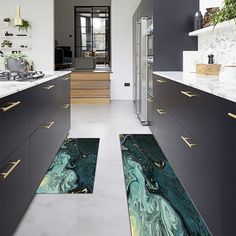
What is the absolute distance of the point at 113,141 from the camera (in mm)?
4844

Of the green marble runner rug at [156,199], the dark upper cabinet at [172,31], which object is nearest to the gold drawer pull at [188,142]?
the green marble runner rug at [156,199]

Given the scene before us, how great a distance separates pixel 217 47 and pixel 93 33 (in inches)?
402

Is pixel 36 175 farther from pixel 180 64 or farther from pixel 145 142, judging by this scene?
pixel 180 64

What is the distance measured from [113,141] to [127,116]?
6.93ft

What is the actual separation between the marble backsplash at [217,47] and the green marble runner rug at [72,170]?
61.9 inches

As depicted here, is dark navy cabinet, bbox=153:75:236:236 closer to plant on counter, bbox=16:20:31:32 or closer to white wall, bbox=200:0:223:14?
white wall, bbox=200:0:223:14

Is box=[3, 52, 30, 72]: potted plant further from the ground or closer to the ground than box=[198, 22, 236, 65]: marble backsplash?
closer to the ground

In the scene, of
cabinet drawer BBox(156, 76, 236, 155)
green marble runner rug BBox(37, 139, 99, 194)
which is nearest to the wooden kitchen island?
green marble runner rug BBox(37, 139, 99, 194)

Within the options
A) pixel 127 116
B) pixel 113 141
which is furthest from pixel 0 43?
pixel 113 141

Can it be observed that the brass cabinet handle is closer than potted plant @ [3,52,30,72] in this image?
Yes

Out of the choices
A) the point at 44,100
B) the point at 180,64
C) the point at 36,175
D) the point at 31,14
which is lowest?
the point at 36,175

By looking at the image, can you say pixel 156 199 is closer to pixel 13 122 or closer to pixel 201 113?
pixel 201 113

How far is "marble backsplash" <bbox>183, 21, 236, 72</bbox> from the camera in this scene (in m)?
3.41

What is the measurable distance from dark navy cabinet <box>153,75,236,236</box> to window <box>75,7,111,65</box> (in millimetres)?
10567
